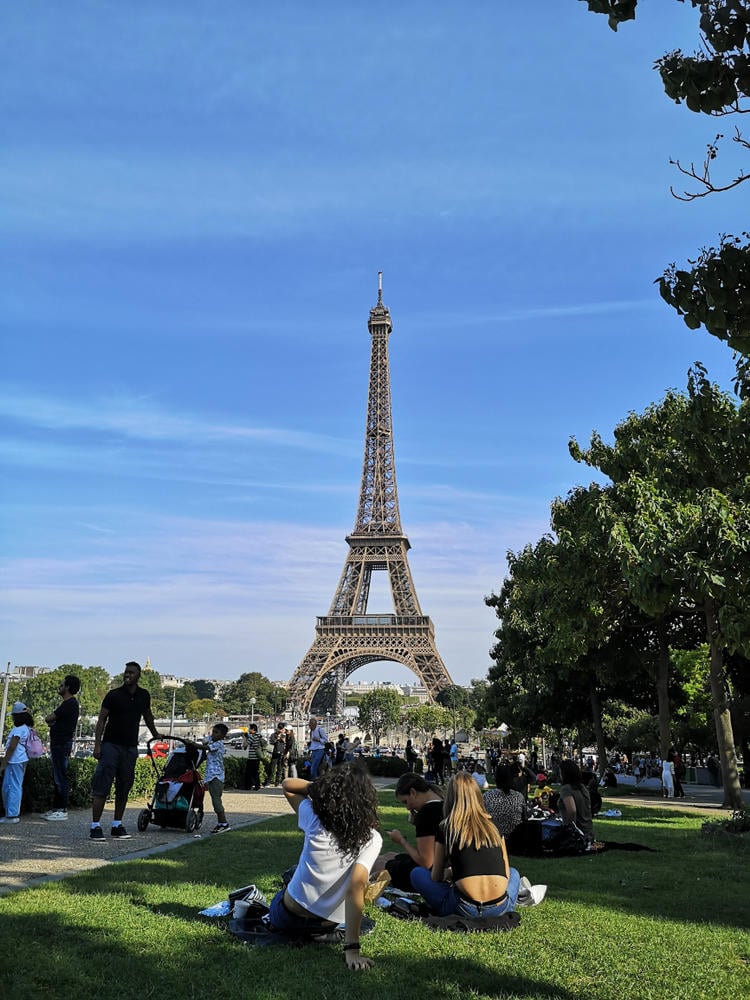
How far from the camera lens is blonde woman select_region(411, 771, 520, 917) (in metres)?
5.82

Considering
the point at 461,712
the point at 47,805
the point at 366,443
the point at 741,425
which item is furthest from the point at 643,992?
the point at 461,712

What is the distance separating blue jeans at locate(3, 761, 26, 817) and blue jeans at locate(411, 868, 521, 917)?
7375mm

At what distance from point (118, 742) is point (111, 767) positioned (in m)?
0.28

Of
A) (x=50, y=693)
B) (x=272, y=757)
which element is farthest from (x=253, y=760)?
(x=50, y=693)

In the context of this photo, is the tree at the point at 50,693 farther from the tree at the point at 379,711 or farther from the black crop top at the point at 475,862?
the black crop top at the point at 475,862

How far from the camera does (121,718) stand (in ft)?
31.9

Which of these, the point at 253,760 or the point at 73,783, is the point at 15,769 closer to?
the point at 73,783

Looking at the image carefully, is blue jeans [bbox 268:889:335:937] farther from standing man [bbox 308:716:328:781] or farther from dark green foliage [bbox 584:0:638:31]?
standing man [bbox 308:716:328:781]

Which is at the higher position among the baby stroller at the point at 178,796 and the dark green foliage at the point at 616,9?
the dark green foliage at the point at 616,9

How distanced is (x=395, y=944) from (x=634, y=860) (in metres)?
→ 5.29

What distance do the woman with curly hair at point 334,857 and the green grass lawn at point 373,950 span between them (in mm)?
223

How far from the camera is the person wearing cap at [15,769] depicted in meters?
11.3

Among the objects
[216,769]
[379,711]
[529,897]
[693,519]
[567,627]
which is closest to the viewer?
[529,897]

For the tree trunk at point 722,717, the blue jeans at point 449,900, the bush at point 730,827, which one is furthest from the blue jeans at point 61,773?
the tree trunk at point 722,717
